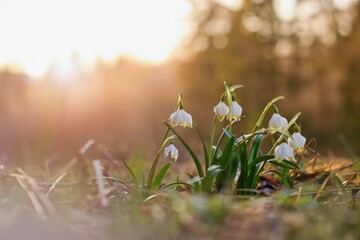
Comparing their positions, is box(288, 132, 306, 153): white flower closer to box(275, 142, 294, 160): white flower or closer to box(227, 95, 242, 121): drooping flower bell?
box(275, 142, 294, 160): white flower

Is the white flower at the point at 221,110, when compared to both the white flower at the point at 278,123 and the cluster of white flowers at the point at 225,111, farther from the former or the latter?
the white flower at the point at 278,123

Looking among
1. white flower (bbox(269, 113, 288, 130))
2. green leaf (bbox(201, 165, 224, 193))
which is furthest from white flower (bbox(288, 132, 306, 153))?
green leaf (bbox(201, 165, 224, 193))

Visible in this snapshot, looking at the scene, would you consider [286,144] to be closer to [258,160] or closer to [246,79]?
[258,160]

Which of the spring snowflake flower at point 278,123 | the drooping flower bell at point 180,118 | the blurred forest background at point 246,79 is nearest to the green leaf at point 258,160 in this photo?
the spring snowflake flower at point 278,123

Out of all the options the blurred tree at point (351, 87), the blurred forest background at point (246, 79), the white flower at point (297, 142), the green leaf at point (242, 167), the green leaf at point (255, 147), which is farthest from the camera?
the blurred forest background at point (246, 79)

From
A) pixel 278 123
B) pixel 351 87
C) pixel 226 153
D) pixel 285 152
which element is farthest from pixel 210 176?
pixel 351 87

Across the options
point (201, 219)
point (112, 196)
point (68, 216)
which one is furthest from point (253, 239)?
point (112, 196)

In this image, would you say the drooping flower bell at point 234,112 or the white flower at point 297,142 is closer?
the white flower at point 297,142
